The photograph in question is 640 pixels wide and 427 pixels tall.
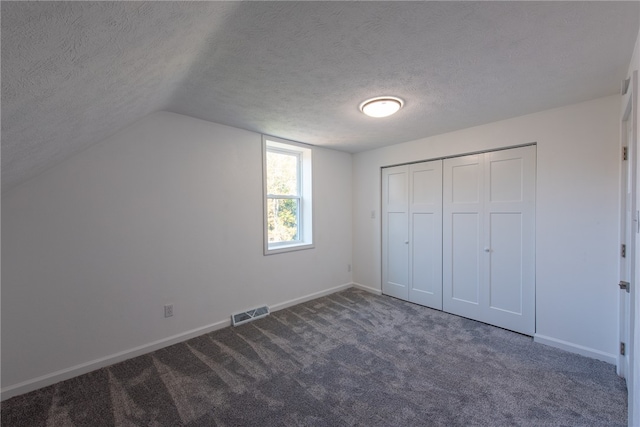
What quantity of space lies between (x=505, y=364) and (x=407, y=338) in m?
0.83

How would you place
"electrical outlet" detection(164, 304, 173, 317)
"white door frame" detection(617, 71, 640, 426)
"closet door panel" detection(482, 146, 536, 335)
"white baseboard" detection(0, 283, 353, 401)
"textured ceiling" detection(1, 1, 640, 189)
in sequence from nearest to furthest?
"textured ceiling" detection(1, 1, 640, 189) < "white door frame" detection(617, 71, 640, 426) < "white baseboard" detection(0, 283, 353, 401) < "electrical outlet" detection(164, 304, 173, 317) < "closet door panel" detection(482, 146, 536, 335)

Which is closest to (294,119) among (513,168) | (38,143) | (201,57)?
(201,57)

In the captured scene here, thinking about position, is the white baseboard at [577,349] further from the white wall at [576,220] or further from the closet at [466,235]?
the closet at [466,235]

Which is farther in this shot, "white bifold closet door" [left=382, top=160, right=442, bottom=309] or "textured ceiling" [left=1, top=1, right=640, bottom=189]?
Answer: "white bifold closet door" [left=382, top=160, right=442, bottom=309]

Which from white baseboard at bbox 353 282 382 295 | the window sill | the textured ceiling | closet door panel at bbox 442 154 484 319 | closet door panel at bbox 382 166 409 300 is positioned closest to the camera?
the textured ceiling

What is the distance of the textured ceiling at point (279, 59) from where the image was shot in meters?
0.88

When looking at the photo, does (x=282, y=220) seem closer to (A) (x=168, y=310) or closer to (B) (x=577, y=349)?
(A) (x=168, y=310)

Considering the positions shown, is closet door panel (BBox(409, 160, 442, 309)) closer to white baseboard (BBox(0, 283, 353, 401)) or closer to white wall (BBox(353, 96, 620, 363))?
white wall (BBox(353, 96, 620, 363))

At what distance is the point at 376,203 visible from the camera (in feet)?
13.5

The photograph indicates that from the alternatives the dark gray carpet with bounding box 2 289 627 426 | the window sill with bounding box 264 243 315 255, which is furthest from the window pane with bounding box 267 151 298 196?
the dark gray carpet with bounding box 2 289 627 426

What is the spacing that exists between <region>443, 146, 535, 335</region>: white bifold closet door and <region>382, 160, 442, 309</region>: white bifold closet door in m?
0.12

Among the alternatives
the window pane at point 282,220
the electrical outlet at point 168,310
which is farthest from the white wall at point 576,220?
the electrical outlet at point 168,310

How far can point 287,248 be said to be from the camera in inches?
140

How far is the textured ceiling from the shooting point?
88 cm
